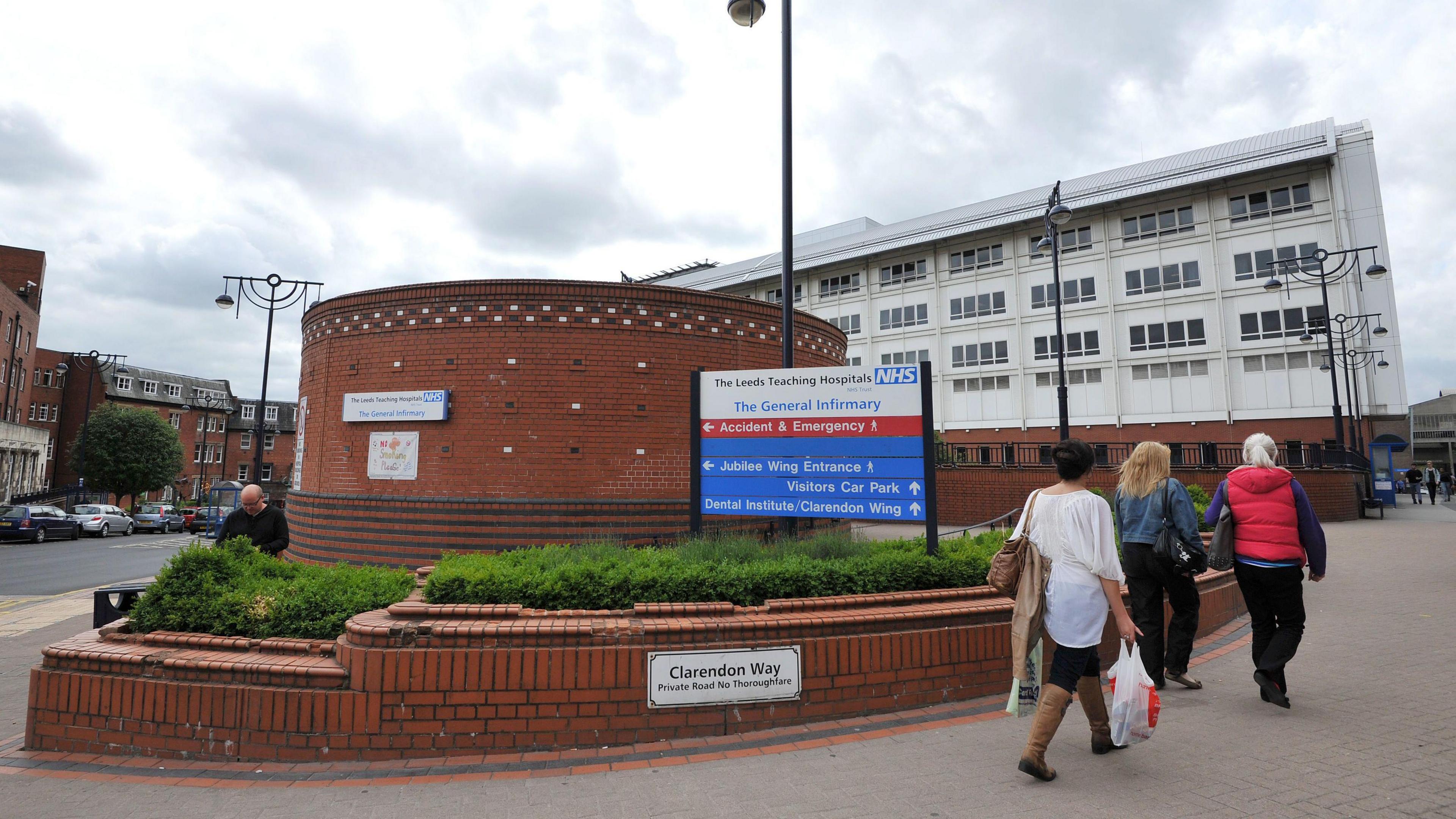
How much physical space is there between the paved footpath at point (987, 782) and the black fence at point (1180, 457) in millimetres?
15681

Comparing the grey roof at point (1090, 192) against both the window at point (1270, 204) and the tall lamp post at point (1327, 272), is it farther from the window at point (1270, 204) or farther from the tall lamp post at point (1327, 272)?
the tall lamp post at point (1327, 272)

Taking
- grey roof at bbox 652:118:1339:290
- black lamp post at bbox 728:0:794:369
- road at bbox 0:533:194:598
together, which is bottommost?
road at bbox 0:533:194:598

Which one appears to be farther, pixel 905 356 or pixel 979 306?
pixel 905 356

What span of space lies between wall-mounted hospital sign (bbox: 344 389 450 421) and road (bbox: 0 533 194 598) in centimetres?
375

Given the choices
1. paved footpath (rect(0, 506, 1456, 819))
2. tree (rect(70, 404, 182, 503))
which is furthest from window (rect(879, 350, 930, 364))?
tree (rect(70, 404, 182, 503))

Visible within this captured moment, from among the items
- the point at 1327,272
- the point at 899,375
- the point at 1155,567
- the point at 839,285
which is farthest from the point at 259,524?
the point at 839,285

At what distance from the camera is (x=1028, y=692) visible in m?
3.82

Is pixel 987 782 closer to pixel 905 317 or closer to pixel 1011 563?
pixel 1011 563

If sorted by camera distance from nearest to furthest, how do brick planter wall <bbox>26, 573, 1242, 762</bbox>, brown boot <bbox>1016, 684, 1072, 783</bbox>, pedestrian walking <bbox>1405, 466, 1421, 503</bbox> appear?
brown boot <bbox>1016, 684, 1072, 783</bbox> → brick planter wall <bbox>26, 573, 1242, 762</bbox> → pedestrian walking <bbox>1405, 466, 1421, 503</bbox>

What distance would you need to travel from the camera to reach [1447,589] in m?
8.95

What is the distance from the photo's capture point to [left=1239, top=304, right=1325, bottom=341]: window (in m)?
31.3

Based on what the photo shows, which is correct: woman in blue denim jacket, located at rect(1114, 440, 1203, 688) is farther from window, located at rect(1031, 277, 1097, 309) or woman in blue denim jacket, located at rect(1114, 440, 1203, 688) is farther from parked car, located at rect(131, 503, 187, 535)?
parked car, located at rect(131, 503, 187, 535)

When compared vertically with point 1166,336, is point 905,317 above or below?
above

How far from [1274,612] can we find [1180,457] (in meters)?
21.5
